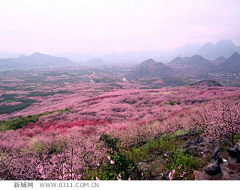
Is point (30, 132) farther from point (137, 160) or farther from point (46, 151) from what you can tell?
point (137, 160)

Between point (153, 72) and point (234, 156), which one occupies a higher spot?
point (153, 72)

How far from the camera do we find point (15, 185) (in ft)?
16.8

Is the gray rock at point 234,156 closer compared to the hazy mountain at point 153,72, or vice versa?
the gray rock at point 234,156

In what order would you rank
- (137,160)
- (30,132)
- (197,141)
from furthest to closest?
1. (30,132)
2. (197,141)
3. (137,160)

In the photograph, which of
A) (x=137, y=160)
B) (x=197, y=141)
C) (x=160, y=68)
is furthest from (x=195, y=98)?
(x=160, y=68)

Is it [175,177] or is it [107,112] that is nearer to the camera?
[175,177]

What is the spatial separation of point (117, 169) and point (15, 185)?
326cm

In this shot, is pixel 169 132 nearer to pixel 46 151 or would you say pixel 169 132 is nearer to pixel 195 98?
pixel 46 151

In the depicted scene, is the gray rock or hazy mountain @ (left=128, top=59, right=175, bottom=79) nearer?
the gray rock

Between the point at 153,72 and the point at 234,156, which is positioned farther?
the point at 153,72

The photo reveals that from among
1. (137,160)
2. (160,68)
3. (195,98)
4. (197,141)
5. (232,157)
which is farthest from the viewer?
(160,68)

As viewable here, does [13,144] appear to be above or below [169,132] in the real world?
below

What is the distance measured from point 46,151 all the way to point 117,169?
697 centimetres

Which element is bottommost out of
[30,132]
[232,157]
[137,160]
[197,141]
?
[30,132]
